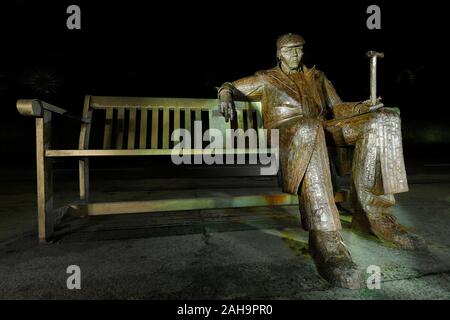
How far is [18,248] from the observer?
177 centimetres

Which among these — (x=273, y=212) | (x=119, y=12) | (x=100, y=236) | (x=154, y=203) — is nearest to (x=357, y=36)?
(x=119, y=12)

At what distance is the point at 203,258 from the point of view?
1.60m

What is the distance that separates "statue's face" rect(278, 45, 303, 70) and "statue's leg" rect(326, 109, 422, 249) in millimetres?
543

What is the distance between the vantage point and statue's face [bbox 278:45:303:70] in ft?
6.43

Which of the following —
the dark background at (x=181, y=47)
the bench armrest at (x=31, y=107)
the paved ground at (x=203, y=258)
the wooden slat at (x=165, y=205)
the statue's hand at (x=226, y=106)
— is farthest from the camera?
the dark background at (x=181, y=47)

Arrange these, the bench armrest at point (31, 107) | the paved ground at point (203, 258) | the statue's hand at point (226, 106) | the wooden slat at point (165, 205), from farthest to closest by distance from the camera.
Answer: the wooden slat at point (165, 205)
the statue's hand at point (226, 106)
the bench armrest at point (31, 107)
the paved ground at point (203, 258)

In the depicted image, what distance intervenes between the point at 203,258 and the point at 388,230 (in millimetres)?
1153

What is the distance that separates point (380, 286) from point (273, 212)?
4.61 feet

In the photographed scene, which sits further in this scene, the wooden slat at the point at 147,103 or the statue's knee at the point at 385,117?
the wooden slat at the point at 147,103

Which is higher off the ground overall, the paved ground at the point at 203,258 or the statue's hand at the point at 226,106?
the statue's hand at the point at 226,106

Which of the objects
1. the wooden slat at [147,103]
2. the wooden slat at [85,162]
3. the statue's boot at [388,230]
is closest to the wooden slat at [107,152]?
the wooden slat at [85,162]

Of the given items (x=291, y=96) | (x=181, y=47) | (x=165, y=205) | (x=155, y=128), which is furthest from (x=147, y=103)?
(x=181, y=47)

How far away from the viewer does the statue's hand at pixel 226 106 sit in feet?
5.83

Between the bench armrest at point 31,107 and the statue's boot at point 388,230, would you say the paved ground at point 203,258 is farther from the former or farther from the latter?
the bench armrest at point 31,107
